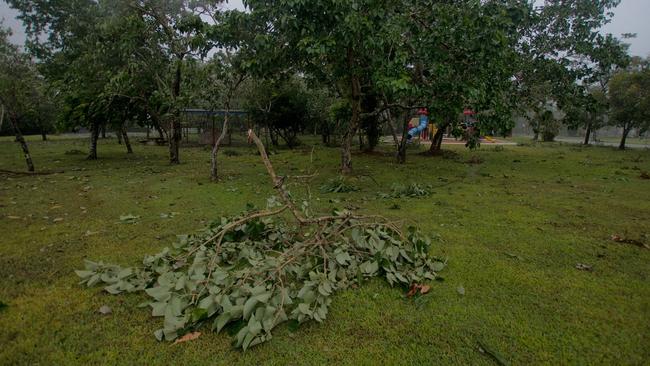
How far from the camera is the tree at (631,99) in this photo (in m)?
18.0

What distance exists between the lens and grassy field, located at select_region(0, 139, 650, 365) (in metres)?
2.29

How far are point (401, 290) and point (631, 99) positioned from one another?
72.7 ft

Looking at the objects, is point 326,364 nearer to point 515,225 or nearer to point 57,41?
point 515,225

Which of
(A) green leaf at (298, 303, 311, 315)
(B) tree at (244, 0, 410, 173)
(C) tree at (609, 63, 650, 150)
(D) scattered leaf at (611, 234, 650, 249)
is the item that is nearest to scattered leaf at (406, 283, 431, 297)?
(A) green leaf at (298, 303, 311, 315)

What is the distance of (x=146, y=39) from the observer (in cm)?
984

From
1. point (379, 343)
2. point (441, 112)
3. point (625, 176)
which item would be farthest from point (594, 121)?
point (379, 343)

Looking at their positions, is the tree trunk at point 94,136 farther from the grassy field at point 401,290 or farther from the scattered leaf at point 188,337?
the scattered leaf at point 188,337

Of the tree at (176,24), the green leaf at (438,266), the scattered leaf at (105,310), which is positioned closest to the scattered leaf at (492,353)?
the green leaf at (438,266)

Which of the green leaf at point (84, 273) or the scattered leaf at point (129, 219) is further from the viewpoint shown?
the scattered leaf at point (129, 219)

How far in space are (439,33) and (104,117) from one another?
10159 mm

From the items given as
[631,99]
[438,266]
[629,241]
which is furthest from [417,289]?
[631,99]

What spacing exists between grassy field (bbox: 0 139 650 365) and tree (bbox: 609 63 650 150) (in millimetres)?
14834

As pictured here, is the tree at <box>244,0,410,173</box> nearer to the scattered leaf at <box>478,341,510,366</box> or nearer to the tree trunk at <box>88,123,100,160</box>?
the scattered leaf at <box>478,341,510,366</box>

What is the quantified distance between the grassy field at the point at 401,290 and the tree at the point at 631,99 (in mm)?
14834
